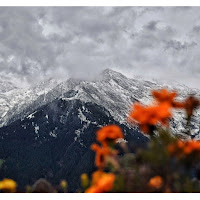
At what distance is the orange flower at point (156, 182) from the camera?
204 cm

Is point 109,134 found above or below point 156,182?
above

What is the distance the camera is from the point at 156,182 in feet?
6.72

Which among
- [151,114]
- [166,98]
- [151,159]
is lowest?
[151,159]

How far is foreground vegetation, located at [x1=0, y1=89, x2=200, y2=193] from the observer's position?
197cm

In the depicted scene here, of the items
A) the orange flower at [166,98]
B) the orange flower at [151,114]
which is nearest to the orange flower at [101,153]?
the orange flower at [151,114]

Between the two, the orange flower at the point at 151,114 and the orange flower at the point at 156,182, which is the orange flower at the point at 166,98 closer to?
the orange flower at the point at 151,114

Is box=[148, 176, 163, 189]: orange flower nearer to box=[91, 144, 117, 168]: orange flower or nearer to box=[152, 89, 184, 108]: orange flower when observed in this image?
box=[91, 144, 117, 168]: orange flower

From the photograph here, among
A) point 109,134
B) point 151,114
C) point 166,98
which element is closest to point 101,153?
point 109,134

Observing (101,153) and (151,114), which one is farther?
(101,153)

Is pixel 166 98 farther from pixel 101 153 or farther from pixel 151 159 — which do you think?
pixel 101 153

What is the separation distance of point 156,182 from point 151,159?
0.16m
